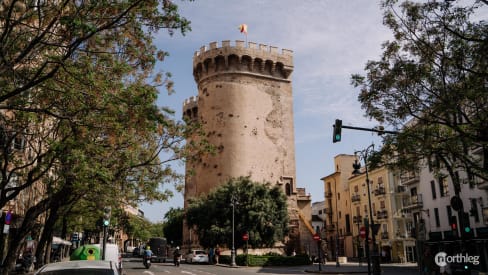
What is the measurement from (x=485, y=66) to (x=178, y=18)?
9465mm

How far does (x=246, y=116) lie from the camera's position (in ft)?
163

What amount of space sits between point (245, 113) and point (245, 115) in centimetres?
25

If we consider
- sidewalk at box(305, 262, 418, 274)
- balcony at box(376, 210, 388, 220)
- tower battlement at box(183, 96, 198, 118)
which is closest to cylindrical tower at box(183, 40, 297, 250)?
tower battlement at box(183, 96, 198, 118)

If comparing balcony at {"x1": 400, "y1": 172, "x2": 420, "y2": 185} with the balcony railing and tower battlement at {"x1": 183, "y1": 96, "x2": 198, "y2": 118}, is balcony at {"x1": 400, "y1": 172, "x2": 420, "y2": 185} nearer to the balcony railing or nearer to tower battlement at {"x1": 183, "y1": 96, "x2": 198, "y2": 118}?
the balcony railing

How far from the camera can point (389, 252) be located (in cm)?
5066

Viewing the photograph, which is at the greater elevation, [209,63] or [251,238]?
[209,63]

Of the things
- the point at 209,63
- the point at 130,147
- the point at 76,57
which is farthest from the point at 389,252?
the point at 76,57

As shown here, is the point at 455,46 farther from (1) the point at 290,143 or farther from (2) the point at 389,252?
(2) the point at 389,252

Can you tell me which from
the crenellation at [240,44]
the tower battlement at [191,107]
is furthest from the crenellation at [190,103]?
the crenellation at [240,44]

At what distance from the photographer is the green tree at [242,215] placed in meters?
37.6

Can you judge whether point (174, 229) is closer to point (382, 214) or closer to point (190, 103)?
point (190, 103)

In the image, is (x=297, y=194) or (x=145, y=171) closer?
(x=145, y=171)

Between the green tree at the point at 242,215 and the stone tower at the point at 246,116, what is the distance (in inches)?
293

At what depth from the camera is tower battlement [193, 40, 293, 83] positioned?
50656 mm
